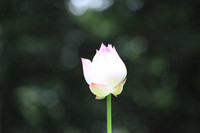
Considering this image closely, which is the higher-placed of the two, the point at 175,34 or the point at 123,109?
the point at 175,34

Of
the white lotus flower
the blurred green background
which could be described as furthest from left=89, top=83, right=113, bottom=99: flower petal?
the blurred green background

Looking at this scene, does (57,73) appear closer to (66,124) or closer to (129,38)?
(66,124)

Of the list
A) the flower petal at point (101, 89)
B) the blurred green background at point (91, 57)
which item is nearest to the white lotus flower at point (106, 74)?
the flower petal at point (101, 89)

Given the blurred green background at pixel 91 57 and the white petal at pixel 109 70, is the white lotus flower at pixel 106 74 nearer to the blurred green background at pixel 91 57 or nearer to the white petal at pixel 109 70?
the white petal at pixel 109 70

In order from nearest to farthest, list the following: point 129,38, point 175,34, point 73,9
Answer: point 175,34, point 129,38, point 73,9

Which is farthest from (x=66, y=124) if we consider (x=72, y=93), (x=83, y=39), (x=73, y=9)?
(x=73, y=9)

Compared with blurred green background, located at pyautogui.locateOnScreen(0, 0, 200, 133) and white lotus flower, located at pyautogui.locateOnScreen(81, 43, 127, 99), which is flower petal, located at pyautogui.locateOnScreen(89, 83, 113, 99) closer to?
white lotus flower, located at pyautogui.locateOnScreen(81, 43, 127, 99)

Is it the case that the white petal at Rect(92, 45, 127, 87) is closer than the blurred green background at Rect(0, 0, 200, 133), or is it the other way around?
the white petal at Rect(92, 45, 127, 87)
